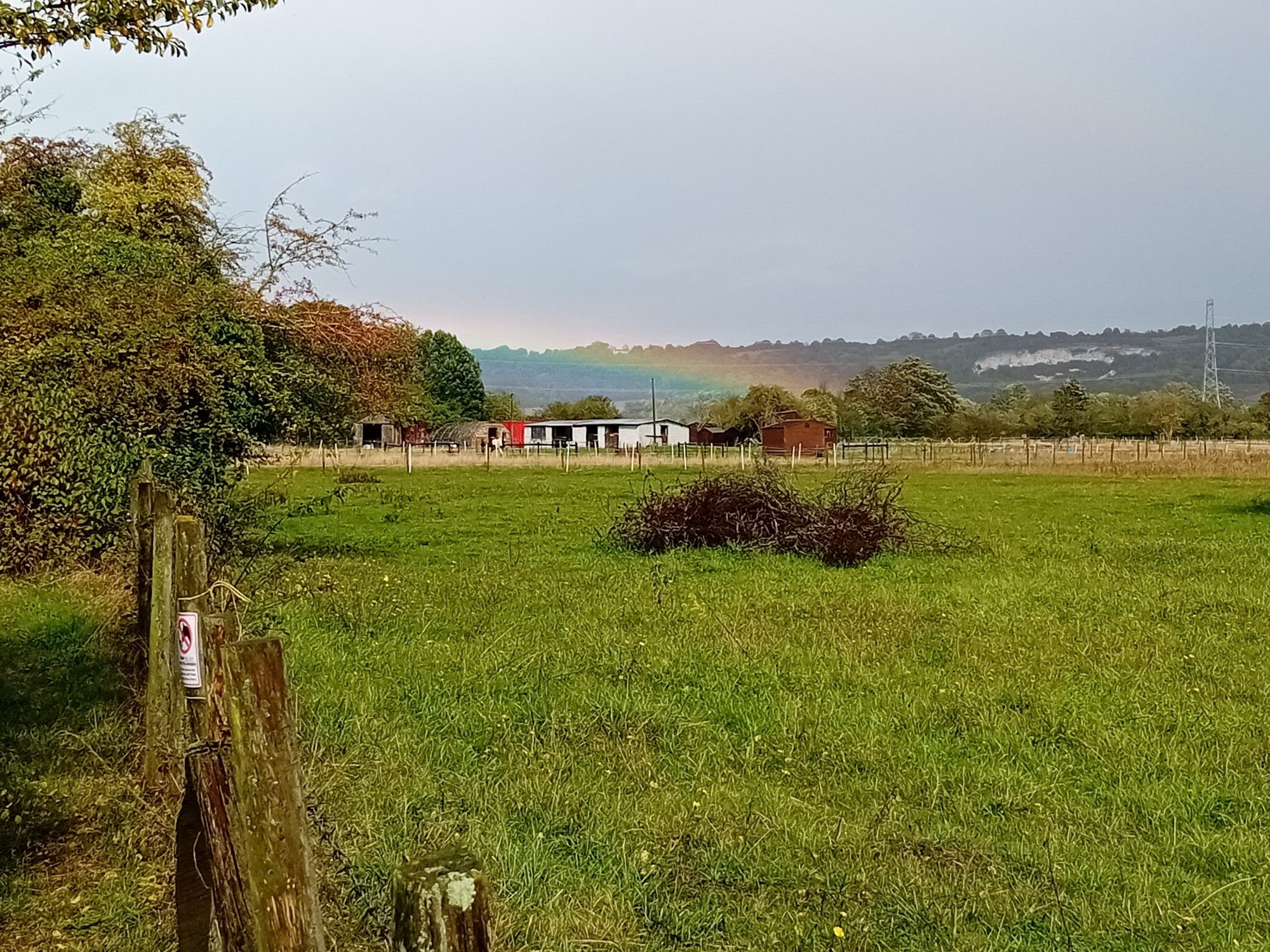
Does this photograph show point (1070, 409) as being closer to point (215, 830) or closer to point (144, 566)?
point (144, 566)

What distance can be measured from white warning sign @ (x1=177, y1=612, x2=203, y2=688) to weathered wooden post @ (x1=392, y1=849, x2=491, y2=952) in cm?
200

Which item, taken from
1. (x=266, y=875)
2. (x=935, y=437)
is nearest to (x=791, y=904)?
(x=266, y=875)

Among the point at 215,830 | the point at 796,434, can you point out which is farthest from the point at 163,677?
the point at 796,434

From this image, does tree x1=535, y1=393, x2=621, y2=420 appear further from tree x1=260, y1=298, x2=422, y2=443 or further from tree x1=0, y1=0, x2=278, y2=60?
tree x1=0, y1=0, x2=278, y2=60

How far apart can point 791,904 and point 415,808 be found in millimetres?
1977

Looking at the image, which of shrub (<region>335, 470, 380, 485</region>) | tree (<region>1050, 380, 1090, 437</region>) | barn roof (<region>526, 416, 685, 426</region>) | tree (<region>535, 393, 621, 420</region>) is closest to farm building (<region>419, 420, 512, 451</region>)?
barn roof (<region>526, 416, 685, 426</region>)

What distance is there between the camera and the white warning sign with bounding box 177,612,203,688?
11.2 ft

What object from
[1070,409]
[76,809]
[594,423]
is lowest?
[76,809]

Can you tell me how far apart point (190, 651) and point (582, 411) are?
386ft

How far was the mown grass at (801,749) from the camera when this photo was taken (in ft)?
14.2

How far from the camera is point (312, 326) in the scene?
1393 centimetres

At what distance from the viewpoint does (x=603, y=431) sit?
99750 millimetres

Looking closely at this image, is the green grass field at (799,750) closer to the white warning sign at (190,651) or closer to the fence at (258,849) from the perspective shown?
the white warning sign at (190,651)

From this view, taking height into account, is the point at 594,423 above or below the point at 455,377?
below
